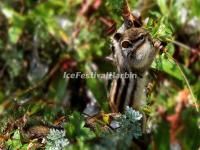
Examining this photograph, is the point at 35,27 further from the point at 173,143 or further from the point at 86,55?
the point at 173,143

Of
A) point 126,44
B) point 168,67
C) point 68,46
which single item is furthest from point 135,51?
point 68,46

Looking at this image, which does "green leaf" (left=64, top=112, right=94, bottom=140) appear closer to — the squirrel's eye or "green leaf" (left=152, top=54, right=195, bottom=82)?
the squirrel's eye

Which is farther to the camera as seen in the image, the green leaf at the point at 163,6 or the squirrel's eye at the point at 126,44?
the green leaf at the point at 163,6

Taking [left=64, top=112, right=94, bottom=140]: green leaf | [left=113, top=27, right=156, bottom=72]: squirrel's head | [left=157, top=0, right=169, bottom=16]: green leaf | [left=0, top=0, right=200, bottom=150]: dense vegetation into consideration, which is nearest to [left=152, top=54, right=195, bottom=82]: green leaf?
[left=0, top=0, right=200, bottom=150]: dense vegetation

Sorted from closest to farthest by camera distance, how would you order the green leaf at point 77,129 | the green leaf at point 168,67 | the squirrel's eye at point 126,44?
the green leaf at point 77,129 < the squirrel's eye at point 126,44 < the green leaf at point 168,67

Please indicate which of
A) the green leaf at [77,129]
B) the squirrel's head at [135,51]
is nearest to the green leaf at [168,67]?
the squirrel's head at [135,51]

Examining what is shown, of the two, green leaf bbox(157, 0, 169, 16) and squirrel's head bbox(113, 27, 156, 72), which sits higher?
green leaf bbox(157, 0, 169, 16)

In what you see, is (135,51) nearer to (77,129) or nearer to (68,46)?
(77,129)

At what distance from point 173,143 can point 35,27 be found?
290 cm

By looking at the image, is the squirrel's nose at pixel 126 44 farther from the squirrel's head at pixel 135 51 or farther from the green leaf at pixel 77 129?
the green leaf at pixel 77 129

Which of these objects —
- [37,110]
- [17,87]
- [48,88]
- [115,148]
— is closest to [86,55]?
[48,88]

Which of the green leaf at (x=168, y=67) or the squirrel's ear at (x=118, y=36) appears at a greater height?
the squirrel's ear at (x=118, y=36)

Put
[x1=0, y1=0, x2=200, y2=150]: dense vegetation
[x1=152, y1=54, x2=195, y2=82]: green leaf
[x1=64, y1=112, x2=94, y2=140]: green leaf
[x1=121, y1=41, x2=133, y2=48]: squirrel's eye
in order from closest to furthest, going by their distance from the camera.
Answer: [x1=64, y1=112, x2=94, y2=140]: green leaf
[x1=121, y1=41, x2=133, y2=48]: squirrel's eye
[x1=152, y1=54, x2=195, y2=82]: green leaf
[x1=0, y1=0, x2=200, y2=150]: dense vegetation

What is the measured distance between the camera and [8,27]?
395 centimetres
